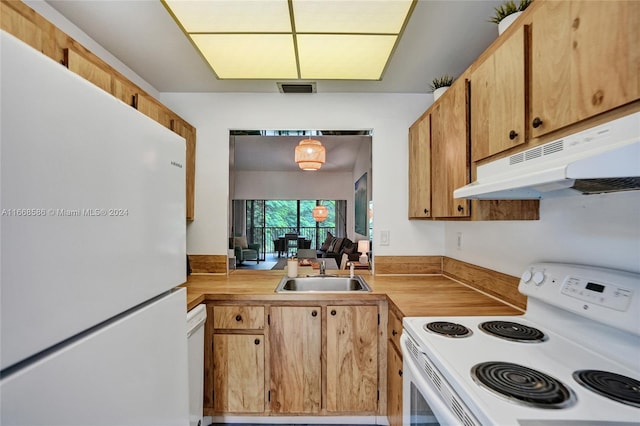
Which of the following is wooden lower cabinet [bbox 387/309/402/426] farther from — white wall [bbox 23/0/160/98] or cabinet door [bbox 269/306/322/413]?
white wall [bbox 23/0/160/98]

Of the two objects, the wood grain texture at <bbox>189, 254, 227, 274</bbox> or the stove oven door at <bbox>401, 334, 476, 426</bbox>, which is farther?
the wood grain texture at <bbox>189, 254, 227, 274</bbox>

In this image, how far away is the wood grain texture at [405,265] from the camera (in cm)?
243

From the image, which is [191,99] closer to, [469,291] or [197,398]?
[197,398]

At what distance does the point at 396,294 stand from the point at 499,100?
1.21 meters

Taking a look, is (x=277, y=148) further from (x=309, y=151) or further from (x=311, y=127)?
(x=311, y=127)

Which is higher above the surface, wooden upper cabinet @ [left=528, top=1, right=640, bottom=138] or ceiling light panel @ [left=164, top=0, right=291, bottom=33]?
ceiling light panel @ [left=164, top=0, right=291, bottom=33]

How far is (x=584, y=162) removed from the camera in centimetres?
70

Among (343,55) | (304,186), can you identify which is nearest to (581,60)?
(343,55)

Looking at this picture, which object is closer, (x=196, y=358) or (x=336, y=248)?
(x=196, y=358)

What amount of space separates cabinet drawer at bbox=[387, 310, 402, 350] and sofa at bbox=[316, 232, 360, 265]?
220 centimetres

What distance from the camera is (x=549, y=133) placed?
0.98m

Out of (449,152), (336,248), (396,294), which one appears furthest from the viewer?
(336,248)

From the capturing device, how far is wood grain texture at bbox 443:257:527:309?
5.07 ft

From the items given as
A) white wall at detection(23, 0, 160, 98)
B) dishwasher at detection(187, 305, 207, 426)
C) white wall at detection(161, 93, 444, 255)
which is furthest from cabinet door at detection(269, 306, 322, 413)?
white wall at detection(23, 0, 160, 98)
